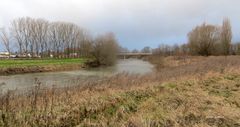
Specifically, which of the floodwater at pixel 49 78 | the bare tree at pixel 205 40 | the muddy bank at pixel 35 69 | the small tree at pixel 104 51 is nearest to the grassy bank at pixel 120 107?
the floodwater at pixel 49 78

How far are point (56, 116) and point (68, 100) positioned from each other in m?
1.56

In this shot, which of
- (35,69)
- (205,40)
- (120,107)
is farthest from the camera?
(205,40)

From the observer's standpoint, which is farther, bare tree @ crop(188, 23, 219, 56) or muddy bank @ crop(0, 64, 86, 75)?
bare tree @ crop(188, 23, 219, 56)

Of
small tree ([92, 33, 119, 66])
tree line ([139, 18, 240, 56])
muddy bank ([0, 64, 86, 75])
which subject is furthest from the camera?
tree line ([139, 18, 240, 56])

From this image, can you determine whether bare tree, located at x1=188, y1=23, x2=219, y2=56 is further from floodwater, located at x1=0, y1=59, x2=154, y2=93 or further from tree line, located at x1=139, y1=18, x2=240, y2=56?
floodwater, located at x1=0, y1=59, x2=154, y2=93

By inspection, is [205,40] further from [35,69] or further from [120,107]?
[120,107]

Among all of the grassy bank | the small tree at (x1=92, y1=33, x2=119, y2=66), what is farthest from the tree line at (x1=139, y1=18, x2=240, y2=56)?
the grassy bank

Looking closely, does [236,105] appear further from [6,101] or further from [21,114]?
[6,101]

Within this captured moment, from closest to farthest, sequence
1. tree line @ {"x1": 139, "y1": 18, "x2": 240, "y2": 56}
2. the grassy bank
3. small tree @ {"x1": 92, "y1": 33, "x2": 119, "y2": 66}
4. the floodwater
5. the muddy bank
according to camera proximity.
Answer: the grassy bank < the floodwater < the muddy bank < small tree @ {"x1": 92, "y1": 33, "x2": 119, "y2": 66} < tree line @ {"x1": 139, "y1": 18, "x2": 240, "y2": 56}

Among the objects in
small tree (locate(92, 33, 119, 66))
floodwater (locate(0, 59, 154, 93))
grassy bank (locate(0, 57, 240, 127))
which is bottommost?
floodwater (locate(0, 59, 154, 93))

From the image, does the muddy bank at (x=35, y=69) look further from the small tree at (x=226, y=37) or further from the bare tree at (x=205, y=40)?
the small tree at (x=226, y=37)

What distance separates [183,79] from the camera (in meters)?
13.0

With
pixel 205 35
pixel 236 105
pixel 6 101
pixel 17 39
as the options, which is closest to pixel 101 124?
pixel 6 101

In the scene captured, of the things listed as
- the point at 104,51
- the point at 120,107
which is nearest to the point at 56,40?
the point at 104,51
